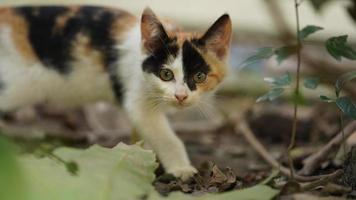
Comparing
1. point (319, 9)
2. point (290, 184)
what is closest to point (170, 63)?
point (319, 9)

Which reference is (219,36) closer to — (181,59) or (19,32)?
(181,59)

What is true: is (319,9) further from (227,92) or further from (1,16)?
(227,92)

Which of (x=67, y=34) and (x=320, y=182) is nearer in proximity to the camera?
A: (x=320, y=182)

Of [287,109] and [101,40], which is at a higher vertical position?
[101,40]

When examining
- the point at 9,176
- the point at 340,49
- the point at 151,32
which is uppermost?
the point at 9,176

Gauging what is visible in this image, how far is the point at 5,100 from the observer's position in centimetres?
299

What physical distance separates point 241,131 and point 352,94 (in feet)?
2.29

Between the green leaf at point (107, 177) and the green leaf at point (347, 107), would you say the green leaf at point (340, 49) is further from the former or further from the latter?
the green leaf at point (107, 177)

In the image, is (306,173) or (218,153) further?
(218,153)

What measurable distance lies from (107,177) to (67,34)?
1.52m

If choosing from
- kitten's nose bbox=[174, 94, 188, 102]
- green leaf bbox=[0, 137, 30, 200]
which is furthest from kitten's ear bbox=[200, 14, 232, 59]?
green leaf bbox=[0, 137, 30, 200]

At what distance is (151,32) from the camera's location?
7.82 ft

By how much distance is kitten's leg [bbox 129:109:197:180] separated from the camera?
2488mm

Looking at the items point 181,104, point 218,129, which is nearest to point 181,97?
point 181,104
